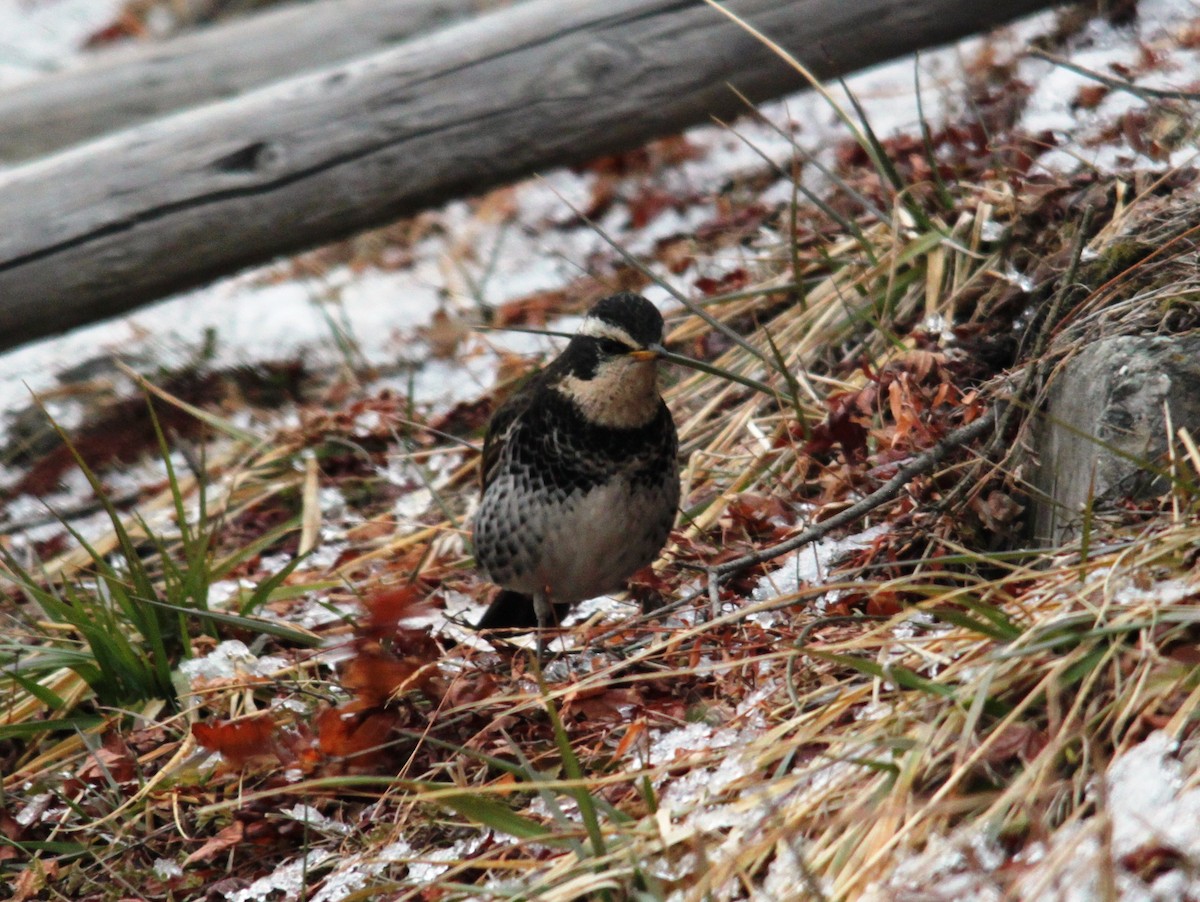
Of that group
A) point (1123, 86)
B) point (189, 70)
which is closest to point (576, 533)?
point (1123, 86)

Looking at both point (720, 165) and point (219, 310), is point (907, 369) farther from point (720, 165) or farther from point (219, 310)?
point (219, 310)

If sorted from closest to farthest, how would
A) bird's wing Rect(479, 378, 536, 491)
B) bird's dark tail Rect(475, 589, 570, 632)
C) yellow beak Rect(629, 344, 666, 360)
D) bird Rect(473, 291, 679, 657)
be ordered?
yellow beak Rect(629, 344, 666, 360)
bird Rect(473, 291, 679, 657)
bird's wing Rect(479, 378, 536, 491)
bird's dark tail Rect(475, 589, 570, 632)

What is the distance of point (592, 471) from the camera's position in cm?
412

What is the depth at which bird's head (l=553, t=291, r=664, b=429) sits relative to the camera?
4.00 metres

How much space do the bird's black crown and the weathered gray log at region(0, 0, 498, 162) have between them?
18.4 ft

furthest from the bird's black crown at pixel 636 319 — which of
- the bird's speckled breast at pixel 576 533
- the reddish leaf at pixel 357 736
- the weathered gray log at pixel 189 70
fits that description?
the weathered gray log at pixel 189 70

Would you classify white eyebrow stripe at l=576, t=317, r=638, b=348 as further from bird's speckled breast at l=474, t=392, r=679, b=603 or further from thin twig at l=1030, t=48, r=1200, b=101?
thin twig at l=1030, t=48, r=1200, b=101

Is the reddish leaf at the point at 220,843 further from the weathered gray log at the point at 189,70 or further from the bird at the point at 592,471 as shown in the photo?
the weathered gray log at the point at 189,70

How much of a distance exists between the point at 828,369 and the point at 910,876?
283cm

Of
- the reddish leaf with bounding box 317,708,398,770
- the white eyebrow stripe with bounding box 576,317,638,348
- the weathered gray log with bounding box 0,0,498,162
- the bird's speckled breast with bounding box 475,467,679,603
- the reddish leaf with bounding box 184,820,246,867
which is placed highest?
the weathered gray log with bounding box 0,0,498,162

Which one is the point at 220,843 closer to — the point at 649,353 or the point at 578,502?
the point at 578,502

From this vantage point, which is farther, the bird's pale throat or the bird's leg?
the bird's leg

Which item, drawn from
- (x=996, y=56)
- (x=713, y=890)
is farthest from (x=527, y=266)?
(x=713, y=890)

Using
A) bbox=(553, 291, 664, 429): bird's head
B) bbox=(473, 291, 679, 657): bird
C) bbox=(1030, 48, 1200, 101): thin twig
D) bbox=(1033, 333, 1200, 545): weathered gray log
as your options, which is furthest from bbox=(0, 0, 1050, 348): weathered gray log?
bbox=(1033, 333, 1200, 545): weathered gray log
